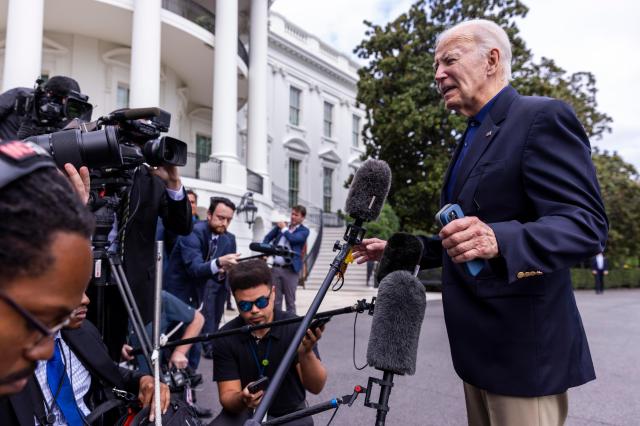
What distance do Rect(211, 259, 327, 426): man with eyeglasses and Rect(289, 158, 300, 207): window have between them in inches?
992

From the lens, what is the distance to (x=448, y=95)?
2.05 meters

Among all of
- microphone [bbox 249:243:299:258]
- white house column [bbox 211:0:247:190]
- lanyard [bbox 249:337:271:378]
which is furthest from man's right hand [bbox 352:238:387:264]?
white house column [bbox 211:0:247:190]

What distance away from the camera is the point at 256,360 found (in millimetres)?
3160

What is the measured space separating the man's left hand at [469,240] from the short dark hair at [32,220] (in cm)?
92

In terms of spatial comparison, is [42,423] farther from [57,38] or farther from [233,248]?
[57,38]

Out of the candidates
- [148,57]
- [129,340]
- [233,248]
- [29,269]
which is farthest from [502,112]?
[148,57]

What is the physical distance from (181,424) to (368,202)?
145 centimetres

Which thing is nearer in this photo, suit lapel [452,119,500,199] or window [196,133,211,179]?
suit lapel [452,119,500,199]

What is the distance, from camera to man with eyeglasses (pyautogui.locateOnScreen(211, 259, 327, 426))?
118 inches

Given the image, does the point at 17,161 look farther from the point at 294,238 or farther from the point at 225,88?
the point at 225,88

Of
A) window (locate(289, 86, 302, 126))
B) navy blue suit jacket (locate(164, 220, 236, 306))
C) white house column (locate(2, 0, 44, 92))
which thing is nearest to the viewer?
navy blue suit jacket (locate(164, 220, 236, 306))

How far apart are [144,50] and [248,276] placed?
13.4m

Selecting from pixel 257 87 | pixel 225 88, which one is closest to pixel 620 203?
pixel 257 87

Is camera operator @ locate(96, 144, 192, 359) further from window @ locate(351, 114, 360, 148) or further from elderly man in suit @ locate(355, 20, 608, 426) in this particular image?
window @ locate(351, 114, 360, 148)
